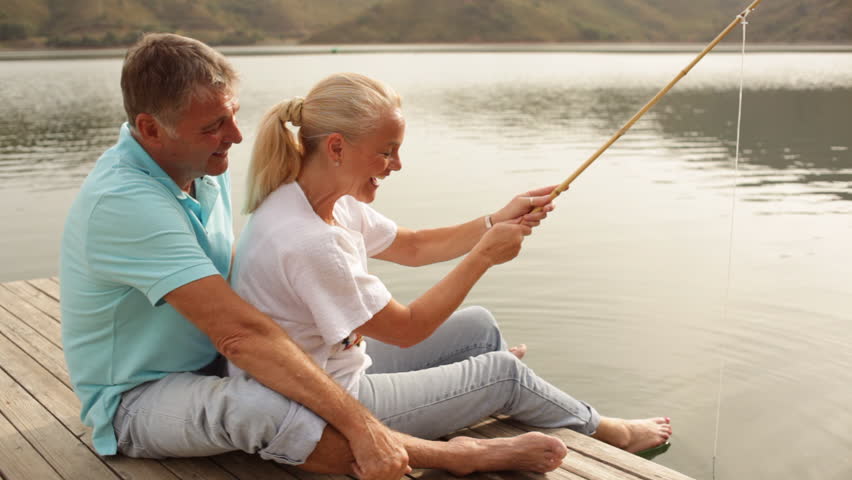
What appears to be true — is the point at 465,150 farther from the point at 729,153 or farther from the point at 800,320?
the point at 800,320

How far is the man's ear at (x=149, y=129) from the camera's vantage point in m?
2.39

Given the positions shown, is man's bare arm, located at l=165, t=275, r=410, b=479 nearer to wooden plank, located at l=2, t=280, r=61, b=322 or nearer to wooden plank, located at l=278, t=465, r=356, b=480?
wooden plank, located at l=278, t=465, r=356, b=480

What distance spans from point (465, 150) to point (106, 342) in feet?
36.9

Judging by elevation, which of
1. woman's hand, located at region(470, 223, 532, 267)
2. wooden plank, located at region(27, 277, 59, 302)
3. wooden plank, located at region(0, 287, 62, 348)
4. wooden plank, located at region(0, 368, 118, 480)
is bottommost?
wooden plank, located at region(27, 277, 59, 302)

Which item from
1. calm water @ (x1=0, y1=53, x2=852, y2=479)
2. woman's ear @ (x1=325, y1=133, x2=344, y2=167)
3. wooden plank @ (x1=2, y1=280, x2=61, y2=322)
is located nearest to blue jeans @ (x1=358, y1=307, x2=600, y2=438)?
woman's ear @ (x1=325, y1=133, x2=344, y2=167)

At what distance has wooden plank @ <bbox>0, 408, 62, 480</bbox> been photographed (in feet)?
8.68

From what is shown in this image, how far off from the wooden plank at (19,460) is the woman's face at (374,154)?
136 centimetres

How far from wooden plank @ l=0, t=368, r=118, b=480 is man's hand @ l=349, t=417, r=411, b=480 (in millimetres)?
835

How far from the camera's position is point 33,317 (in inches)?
169

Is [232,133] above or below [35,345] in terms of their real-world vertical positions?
above

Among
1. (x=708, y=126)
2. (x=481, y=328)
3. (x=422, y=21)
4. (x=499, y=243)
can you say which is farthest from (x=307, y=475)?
(x=422, y=21)

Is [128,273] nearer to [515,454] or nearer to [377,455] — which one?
[377,455]

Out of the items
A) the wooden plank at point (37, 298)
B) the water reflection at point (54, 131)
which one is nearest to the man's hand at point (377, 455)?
the wooden plank at point (37, 298)

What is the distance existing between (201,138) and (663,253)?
17.1 ft
